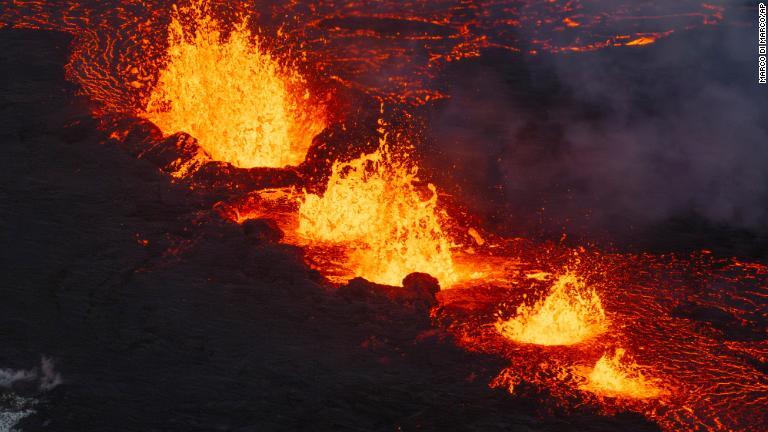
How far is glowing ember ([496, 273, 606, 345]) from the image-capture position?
4953 millimetres

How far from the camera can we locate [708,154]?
7477 millimetres

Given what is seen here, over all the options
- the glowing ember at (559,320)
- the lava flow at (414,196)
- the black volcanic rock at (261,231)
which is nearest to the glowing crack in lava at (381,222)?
the lava flow at (414,196)

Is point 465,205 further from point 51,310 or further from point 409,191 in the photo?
point 51,310

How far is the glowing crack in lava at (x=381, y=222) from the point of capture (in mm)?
5668

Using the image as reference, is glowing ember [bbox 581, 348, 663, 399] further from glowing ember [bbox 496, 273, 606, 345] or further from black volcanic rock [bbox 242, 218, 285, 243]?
black volcanic rock [bbox 242, 218, 285, 243]

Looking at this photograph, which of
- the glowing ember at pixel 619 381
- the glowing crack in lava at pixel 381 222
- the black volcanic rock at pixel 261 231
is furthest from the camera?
Result: the black volcanic rock at pixel 261 231

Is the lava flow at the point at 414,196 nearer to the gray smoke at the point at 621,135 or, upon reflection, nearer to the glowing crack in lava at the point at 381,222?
the glowing crack in lava at the point at 381,222

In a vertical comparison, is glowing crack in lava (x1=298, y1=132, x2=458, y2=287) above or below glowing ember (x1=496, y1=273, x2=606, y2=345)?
above

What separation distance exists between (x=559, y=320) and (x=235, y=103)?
3.79 m

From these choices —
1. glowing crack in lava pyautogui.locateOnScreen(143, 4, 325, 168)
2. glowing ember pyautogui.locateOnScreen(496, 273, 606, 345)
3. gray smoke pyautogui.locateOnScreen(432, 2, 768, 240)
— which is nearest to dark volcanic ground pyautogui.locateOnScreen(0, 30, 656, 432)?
glowing ember pyautogui.locateOnScreen(496, 273, 606, 345)

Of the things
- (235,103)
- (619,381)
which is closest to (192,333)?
(619,381)

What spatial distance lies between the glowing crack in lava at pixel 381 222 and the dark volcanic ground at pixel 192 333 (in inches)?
19.3

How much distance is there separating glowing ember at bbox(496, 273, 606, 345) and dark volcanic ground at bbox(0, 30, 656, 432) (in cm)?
46

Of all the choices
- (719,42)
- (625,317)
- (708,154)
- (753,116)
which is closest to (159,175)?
(625,317)
